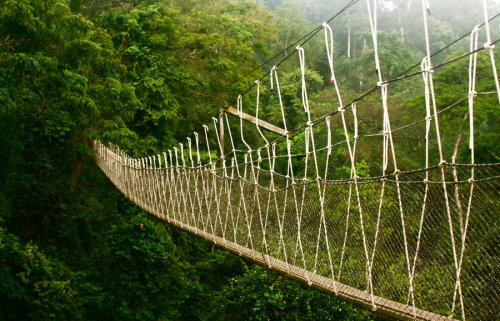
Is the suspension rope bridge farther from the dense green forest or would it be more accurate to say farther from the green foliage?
the green foliage

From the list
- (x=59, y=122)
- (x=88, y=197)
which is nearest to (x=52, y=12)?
(x=59, y=122)

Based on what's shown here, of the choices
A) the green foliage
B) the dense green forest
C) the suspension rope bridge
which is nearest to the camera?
the suspension rope bridge

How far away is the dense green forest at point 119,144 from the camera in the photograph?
5.30 metres

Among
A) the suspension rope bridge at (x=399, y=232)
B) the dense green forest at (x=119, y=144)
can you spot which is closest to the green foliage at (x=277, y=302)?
the dense green forest at (x=119, y=144)

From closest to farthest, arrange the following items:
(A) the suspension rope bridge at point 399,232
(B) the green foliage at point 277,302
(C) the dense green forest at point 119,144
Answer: (A) the suspension rope bridge at point 399,232, (C) the dense green forest at point 119,144, (B) the green foliage at point 277,302

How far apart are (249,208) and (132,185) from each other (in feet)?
8.54

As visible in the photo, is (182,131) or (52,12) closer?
(52,12)

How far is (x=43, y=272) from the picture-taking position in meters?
6.01

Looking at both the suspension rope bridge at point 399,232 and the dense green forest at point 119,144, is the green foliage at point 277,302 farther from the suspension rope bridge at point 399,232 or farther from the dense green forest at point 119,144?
the suspension rope bridge at point 399,232

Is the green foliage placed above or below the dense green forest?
below

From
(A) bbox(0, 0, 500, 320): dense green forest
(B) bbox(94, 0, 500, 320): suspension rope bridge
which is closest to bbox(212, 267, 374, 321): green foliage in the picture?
(A) bbox(0, 0, 500, 320): dense green forest

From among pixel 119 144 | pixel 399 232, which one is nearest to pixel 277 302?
pixel 119 144

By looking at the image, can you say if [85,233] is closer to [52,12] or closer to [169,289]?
[169,289]

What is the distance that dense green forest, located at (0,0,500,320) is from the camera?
5.30 m
